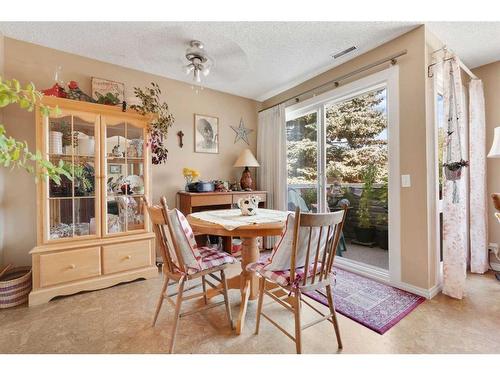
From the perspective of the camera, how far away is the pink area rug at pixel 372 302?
65.6 inches

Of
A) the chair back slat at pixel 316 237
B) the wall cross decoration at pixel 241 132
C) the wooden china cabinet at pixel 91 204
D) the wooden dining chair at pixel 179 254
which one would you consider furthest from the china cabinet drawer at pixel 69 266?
the wall cross decoration at pixel 241 132

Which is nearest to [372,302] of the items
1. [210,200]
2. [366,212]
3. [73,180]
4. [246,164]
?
[366,212]

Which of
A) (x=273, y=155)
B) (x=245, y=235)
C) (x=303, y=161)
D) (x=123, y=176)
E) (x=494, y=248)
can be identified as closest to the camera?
(x=245, y=235)

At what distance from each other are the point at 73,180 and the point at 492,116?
4532mm

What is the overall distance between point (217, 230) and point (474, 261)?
295cm

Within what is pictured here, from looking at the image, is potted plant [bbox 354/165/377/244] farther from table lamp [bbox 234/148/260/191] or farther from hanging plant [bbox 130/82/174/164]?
hanging plant [bbox 130/82/174/164]

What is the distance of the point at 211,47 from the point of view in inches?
90.5

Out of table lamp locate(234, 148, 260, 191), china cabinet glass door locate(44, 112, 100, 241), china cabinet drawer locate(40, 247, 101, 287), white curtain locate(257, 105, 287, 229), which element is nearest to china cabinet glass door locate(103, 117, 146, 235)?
china cabinet glass door locate(44, 112, 100, 241)

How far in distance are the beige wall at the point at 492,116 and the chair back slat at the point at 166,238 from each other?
343 cm

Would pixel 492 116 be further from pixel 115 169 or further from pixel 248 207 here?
pixel 115 169

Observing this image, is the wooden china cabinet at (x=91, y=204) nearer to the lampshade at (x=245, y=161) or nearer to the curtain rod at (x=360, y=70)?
the lampshade at (x=245, y=161)

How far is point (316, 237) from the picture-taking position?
4.30ft
